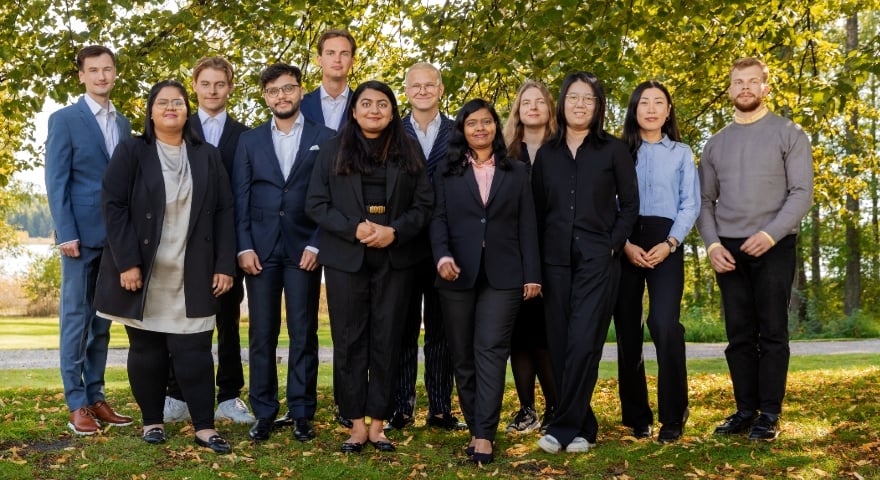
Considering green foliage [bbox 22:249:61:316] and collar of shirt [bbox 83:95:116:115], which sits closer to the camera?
collar of shirt [bbox 83:95:116:115]

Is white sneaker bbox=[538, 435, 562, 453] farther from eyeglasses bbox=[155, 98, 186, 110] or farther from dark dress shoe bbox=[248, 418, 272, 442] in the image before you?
eyeglasses bbox=[155, 98, 186, 110]

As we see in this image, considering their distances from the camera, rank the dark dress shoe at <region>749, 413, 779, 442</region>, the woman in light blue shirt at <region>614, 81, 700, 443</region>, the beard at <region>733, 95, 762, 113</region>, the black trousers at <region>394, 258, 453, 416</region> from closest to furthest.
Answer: the woman in light blue shirt at <region>614, 81, 700, 443</region>
the dark dress shoe at <region>749, 413, 779, 442</region>
the beard at <region>733, 95, 762, 113</region>
the black trousers at <region>394, 258, 453, 416</region>

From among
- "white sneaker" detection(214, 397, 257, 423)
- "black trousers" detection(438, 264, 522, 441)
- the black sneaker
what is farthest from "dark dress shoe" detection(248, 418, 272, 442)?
the black sneaker

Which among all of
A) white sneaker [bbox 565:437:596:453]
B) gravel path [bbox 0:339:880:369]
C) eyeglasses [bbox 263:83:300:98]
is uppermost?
eyeglasses [bbox 263:83:300:98]

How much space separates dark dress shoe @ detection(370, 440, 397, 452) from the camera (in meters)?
5.63

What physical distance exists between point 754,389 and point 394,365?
256 centimetres

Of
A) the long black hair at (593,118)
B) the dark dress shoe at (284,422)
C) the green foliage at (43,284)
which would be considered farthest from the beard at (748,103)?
the green foliage at (43,284)

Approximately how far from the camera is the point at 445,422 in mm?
6441

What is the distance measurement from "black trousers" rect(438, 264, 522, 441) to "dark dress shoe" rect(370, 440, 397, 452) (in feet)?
1.72

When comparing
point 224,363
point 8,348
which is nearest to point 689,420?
point 224,363

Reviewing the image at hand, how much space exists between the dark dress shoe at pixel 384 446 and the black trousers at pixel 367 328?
16cm

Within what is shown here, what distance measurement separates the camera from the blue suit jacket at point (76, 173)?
238 inches

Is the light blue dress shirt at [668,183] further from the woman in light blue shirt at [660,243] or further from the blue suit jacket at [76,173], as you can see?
the blue suit jacket at [76,173]

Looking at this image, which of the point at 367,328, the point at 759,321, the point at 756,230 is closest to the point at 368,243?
the point at 367,328
